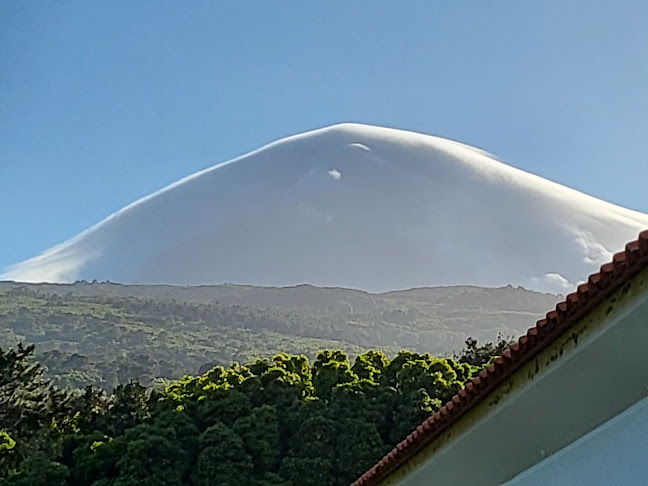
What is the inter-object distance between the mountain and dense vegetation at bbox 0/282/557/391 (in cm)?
373

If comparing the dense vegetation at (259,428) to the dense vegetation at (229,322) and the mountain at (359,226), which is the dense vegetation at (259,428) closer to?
the dense vegetation at (229,322)

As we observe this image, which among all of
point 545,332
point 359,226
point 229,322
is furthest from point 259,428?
point 359,226

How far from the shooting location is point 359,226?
277ft

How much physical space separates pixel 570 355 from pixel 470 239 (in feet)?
261

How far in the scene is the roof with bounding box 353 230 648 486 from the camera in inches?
131

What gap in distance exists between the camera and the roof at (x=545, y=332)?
10.9ft

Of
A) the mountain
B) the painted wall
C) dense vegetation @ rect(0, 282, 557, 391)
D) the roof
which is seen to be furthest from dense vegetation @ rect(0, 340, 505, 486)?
the mountain

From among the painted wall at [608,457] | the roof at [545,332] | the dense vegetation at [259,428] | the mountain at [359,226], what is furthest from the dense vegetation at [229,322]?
the painted wall at [608,457]

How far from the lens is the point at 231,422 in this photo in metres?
14.6

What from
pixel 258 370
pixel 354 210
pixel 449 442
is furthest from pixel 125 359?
pixel 449 442

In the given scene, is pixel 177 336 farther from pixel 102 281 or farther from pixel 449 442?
pixel 449 442

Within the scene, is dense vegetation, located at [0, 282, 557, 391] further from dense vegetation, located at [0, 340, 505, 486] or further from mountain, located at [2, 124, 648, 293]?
dense vegetation, located at [0, 340, 505, 486]

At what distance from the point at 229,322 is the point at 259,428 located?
5344 cm

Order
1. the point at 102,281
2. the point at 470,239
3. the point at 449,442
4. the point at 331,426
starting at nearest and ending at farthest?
the point at 449,442, the point at 331,426, the point at 470,239, the point at 102,281
